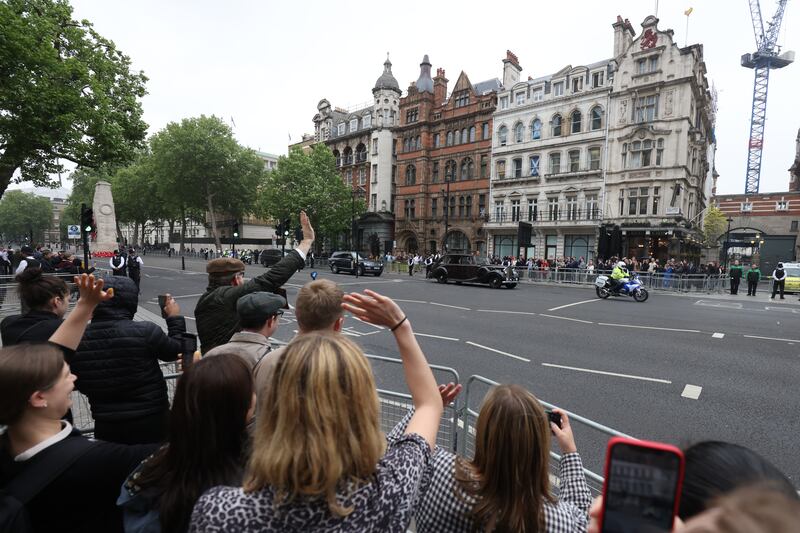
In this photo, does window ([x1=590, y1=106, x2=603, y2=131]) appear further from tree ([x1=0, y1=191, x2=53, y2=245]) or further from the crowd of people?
tree ([x1=0, y1=191, x2=53, y2=245])

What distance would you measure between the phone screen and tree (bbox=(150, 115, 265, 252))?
4692 cm

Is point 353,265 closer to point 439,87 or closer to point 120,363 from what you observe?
point 439,87

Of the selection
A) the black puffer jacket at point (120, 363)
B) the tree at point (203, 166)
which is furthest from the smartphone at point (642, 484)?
the tree at point (203, 166)

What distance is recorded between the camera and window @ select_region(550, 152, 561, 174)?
1367 inches

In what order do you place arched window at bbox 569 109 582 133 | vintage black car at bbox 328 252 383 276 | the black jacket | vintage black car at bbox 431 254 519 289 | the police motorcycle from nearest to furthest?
the black jacket
the police motorcycle
vintage black car at bbox 431 254 519 289
vintage black car at bbox 328 252 383 276
arched window at bbox 569 109 582 133

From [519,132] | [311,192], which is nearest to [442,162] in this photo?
[519,132]

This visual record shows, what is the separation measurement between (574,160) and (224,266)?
35.2 m

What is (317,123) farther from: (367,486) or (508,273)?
(367,486)

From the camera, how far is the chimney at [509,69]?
3794 centimetres

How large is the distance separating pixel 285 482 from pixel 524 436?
924 mm

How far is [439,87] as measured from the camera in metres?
42.8

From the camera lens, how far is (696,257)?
38.1m

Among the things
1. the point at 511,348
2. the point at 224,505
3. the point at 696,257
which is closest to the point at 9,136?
the point at 511,348

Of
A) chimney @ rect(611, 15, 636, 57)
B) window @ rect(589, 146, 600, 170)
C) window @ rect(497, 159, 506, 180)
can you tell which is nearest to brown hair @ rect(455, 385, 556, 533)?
window @ rect(589, 146, 600, 170)
